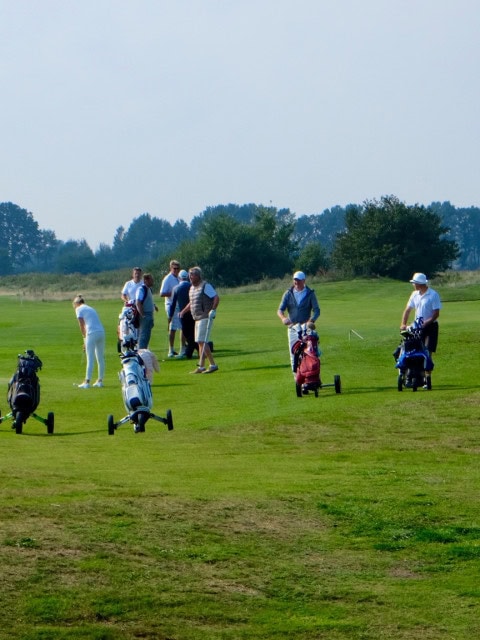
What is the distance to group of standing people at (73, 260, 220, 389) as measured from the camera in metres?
22.6

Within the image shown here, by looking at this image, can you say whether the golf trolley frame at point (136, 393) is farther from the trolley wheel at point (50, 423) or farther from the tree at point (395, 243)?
the tree at point (395, 243)

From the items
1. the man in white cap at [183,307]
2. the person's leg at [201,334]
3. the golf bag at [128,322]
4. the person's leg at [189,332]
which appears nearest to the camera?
the golf bag at [128,322]

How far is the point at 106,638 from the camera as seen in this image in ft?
24.0

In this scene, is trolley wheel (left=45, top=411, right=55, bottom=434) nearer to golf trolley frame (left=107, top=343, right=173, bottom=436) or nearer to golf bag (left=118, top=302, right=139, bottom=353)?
golf trolley frame (left=107, top=343, right=173, bottom=436)

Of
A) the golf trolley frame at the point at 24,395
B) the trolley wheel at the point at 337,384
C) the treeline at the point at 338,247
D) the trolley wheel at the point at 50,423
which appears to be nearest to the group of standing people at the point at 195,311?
the trolley wheel at the point at 337,384

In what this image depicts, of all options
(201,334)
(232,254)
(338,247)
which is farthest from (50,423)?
(232,254)

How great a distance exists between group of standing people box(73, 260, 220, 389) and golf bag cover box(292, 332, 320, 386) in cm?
431

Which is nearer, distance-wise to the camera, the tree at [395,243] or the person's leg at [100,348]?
the person's leg at [100,348]

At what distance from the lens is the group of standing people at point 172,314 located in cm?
2258

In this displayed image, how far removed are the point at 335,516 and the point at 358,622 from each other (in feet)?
8.23

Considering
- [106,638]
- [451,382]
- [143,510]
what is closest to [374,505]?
[143,510]

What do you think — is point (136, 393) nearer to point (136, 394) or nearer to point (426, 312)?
point (136, 394)

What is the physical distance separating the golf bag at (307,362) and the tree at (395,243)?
71260 millimetres

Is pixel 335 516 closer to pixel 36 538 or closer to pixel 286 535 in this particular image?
pixel 286 535
